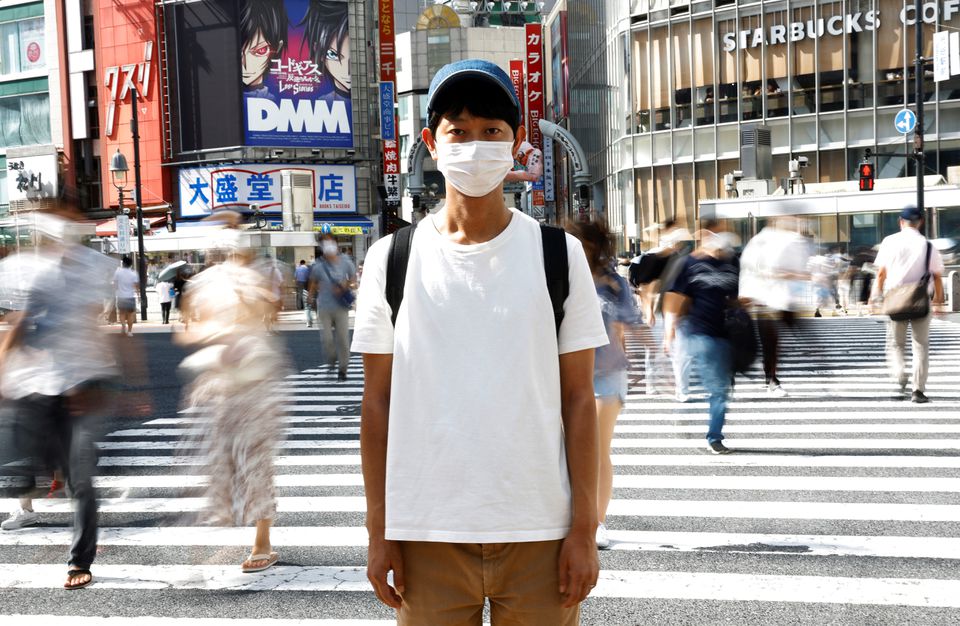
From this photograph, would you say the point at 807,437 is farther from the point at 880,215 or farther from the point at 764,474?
the point at 880,215

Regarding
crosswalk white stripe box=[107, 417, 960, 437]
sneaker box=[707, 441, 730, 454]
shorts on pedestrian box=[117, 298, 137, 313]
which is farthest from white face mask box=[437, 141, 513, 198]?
shorts on pedestrian box=[117, 298, 137, 313]

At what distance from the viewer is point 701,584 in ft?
17.2

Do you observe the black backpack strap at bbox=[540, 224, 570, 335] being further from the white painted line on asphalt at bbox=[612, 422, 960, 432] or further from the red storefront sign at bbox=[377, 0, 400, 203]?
the red storefront sign at bbox=[377, 0, 400, 203]

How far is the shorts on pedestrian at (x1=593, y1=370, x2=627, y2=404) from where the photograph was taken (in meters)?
6.11

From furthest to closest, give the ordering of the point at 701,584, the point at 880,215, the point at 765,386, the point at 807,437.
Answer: the point at 880,215, the point at 765,386, the point at 807,437, the point at 701,584

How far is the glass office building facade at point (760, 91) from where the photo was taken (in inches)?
1486

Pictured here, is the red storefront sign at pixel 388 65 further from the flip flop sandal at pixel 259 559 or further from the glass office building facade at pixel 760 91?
the flip flop sandal at pixel 259 559

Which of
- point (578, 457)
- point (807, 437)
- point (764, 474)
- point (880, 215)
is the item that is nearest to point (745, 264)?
point (807, 437)

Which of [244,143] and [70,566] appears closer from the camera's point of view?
[70,566]

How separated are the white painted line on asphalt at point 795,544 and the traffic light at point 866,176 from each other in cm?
2266

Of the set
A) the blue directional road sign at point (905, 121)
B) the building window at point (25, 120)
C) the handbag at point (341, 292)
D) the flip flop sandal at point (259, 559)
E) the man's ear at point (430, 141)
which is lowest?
the flip flop sandal at point (259, 559)

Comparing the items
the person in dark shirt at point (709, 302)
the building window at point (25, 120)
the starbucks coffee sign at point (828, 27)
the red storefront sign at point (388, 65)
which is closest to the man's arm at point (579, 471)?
the person in dark shirt at point (709, 302)

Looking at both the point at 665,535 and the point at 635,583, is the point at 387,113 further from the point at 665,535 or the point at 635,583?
the point at 635,583

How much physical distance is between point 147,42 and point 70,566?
51.4 metres
